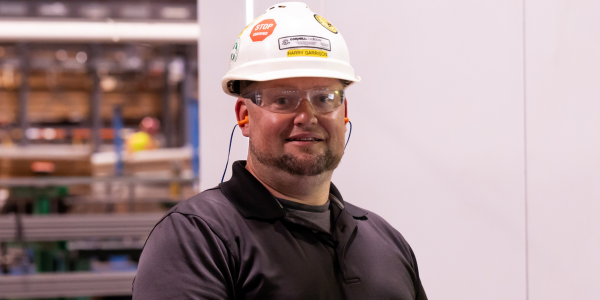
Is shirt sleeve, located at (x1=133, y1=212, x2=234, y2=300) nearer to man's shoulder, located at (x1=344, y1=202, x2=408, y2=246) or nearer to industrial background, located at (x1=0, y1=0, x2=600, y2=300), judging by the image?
man's shoulder, located at (x1=344, y1=202, x2=408, y2=246)

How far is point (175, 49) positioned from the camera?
342 inches

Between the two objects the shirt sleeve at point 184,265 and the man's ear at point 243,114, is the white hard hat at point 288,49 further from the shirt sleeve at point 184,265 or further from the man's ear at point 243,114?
the shirt sleeve at point 184,265

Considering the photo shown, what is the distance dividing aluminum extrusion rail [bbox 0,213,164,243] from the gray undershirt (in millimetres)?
2213

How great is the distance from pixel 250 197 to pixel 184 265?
0.27 m

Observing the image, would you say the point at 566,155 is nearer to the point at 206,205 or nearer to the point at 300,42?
the point at 300,42

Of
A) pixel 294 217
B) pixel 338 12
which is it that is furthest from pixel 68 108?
pixel 294 217

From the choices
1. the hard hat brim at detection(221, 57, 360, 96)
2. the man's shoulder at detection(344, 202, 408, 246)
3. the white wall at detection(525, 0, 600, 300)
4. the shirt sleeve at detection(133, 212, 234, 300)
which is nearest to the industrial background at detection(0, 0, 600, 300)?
the white wall at detection(525, 0, 600, 300)

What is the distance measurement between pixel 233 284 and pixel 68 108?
8169 millimetres

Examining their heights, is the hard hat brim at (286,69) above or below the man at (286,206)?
above

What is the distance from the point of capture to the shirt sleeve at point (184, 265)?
3.32ft

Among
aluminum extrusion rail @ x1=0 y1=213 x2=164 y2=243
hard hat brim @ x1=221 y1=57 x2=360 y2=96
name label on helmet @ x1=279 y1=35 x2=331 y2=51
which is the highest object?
name label on helmet @ x1=279 y1=35 x2=331 y2=51

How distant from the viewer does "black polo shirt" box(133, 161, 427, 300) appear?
41.0 inches

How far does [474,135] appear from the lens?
1.94 meters


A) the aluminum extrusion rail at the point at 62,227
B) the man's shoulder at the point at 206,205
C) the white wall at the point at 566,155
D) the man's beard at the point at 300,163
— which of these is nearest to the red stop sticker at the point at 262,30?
the man's beard at the point at 300,163
